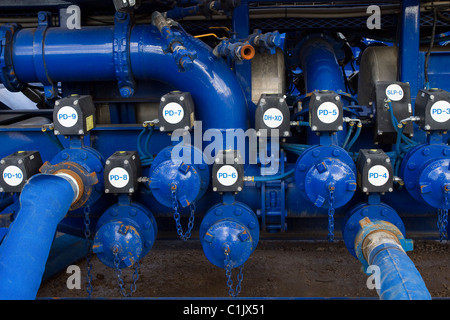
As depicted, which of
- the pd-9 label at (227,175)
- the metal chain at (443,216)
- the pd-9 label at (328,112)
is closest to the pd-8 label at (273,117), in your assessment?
the pd-9 label at (328,112)

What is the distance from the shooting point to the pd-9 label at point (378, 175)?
218 cm

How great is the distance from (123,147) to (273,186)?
0.88 m

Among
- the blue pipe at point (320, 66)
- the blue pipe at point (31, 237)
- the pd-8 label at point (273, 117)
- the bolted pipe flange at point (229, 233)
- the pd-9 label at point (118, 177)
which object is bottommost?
the bolted pipe flange at point (229, 233)

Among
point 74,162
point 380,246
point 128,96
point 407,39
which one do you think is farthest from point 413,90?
point 74,162

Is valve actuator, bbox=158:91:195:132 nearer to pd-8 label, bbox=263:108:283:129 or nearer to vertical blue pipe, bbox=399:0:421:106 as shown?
pd-8 label, bbox=263:108:283:129

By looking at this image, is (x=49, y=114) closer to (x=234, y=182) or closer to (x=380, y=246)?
(x=234, y=182)

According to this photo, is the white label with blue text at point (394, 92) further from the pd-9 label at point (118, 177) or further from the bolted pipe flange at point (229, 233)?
the pd-9 label at point (118, 177)

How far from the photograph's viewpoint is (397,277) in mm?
1640

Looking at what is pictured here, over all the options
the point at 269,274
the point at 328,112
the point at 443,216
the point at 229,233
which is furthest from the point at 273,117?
the point at 269,274

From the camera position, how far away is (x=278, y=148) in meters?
2.46

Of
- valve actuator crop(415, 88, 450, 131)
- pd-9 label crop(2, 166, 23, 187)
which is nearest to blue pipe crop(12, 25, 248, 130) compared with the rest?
pd-9 label crop(2, 166, 23, 187)

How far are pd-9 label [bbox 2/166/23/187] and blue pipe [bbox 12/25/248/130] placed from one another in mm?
575

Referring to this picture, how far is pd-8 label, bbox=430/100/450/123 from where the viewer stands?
220 cm

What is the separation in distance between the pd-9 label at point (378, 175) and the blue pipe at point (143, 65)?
716 millimetres
